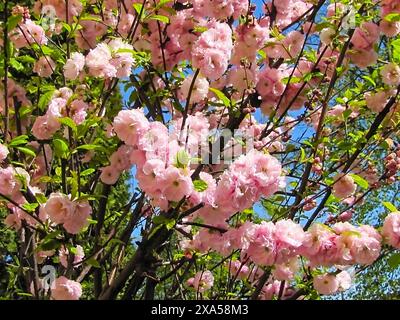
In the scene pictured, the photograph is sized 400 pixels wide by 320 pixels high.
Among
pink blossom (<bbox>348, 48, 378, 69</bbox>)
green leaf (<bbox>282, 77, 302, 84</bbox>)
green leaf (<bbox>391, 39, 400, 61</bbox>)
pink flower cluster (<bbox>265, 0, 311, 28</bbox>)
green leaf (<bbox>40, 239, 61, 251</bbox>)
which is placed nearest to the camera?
green leaf (<bbox>40, 239, 61, 251</bbox>)

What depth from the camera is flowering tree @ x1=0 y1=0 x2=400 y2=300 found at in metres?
2.20

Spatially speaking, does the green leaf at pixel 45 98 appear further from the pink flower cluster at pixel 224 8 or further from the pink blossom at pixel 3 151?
the pink flower cluster at pixel 224 8

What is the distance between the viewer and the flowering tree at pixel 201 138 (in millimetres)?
2199

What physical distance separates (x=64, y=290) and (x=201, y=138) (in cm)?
91

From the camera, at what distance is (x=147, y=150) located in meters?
2.22

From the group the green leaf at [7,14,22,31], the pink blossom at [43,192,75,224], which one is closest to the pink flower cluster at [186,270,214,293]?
the pink blossom at [43,192,75,224]

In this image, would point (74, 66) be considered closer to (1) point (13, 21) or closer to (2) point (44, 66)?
(1) point (13, 21)

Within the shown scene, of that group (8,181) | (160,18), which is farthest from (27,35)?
(8,181)

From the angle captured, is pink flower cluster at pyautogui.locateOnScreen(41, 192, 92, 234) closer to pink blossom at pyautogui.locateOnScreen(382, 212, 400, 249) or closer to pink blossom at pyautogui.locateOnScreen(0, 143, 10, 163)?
pink blossom at pyautogui.locateOnScreen(0, 143, 10, 163)

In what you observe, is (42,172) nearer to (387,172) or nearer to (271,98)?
(271,98)

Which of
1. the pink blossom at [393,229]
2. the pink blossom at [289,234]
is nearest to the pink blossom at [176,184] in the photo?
the pink blossom at [289,234]

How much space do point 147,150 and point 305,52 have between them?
3.82ft

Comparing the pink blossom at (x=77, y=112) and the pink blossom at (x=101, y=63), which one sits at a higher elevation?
the pink blossom at (x=101, y=63)
